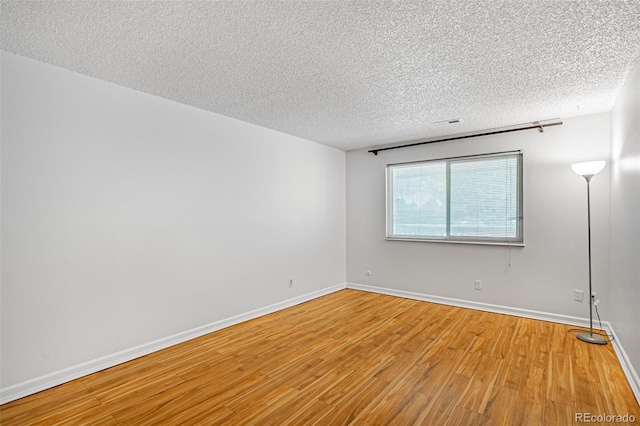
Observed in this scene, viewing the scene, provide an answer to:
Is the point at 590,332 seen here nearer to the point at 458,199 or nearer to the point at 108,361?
the point at 458,199

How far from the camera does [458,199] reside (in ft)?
15.1

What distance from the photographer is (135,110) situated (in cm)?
296

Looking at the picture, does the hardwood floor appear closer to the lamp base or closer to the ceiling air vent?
the lamp base

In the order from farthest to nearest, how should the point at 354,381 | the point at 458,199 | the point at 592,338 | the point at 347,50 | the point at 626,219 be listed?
the point at 458,199
the point at 592,338
the point at 626,219
the point at 354,381
the point at 347,50

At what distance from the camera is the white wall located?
232 cm

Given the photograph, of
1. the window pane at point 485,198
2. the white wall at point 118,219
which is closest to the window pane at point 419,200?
the window pane at point 485,198

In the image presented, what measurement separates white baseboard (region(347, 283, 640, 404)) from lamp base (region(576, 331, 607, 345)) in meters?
0.08

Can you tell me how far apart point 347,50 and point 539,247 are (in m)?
3.40

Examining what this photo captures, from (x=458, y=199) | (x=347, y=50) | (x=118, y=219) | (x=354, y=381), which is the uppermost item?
Answer: (x=347, y=50)

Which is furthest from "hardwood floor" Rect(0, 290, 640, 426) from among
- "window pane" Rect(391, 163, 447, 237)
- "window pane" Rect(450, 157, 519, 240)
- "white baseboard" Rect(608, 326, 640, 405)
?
"window pane" Rect(391, 163, 447, 237)

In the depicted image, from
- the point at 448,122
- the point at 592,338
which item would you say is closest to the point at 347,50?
the point at 448,122

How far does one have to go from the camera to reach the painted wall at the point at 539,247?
3.59m

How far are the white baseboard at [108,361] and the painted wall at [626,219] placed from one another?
3560 millimetres

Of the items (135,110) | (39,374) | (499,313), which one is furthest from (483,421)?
(135,110)
